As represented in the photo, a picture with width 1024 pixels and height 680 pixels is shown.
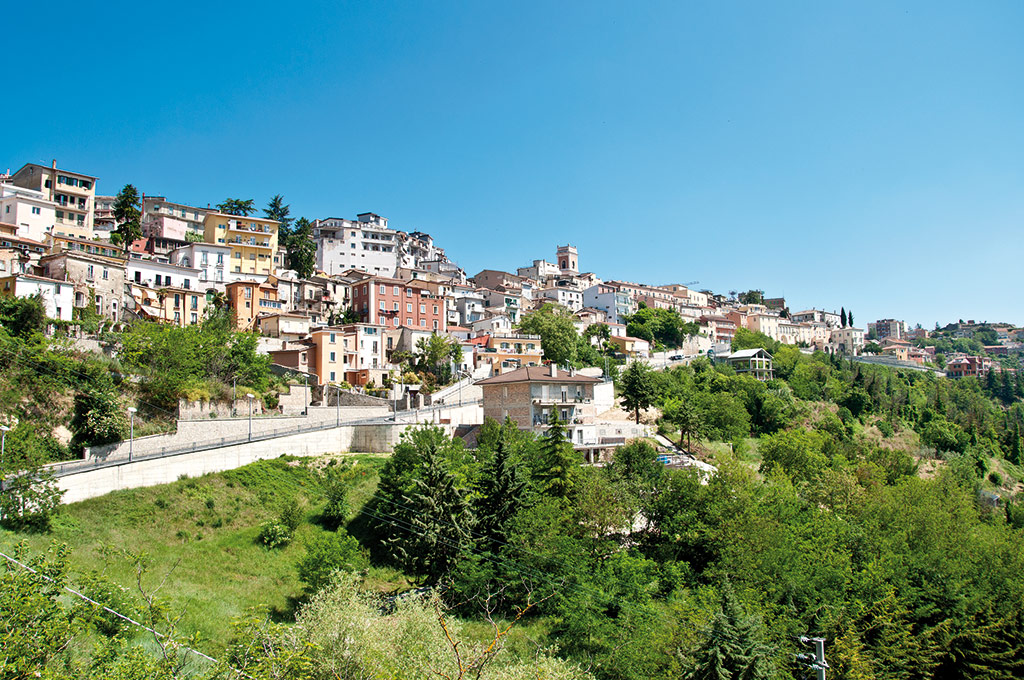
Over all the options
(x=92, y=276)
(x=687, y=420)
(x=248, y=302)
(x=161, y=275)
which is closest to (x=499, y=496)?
(x=687, y=420)

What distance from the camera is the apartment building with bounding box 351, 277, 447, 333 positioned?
71.8 m

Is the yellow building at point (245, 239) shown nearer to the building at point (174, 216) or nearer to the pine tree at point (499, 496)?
the building at point (174, 216)

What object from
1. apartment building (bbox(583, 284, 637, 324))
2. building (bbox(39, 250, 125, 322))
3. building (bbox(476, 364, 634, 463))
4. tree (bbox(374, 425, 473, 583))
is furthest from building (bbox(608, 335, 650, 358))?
building (bbox(39, 250, 125, 322))

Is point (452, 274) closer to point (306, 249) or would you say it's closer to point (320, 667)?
point (306, 249)

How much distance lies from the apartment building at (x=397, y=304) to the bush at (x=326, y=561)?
41288 mm

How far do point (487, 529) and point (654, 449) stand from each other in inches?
613

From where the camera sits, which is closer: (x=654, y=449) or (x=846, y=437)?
(x=654, y=449)

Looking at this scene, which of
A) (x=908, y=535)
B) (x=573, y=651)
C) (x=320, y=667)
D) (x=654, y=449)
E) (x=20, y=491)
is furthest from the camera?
(x=654, y=449)

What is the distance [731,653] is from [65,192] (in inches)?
2743

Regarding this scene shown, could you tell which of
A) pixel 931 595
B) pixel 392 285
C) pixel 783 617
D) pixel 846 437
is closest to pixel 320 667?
pixel 783 617

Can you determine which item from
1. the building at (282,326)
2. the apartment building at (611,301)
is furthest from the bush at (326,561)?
the apartment building at (611,301)

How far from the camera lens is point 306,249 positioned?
3214 inches

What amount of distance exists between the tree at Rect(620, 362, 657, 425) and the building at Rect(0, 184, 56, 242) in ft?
169

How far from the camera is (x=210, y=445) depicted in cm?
3578
